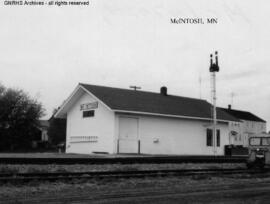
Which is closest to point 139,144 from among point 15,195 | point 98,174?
point 98,174

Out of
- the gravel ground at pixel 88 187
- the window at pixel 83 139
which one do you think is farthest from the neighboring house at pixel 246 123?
the gravel ground at pixel 88 187

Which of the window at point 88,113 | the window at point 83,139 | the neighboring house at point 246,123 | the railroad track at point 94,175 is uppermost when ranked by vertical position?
the neighboring house at point 246,123

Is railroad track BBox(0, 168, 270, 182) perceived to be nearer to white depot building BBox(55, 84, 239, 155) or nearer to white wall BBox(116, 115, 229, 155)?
white depot building BBox(55, 84, 239, 155)

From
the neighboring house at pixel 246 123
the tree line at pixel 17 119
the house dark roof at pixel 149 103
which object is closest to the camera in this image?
the house dark roof at pixel 149 103

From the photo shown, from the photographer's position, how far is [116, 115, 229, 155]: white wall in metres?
28.4

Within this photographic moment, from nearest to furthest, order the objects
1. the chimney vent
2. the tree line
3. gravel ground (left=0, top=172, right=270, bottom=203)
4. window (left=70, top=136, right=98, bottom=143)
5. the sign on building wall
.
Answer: gravel ground (left=0, top=172, right=270, bottom=203), window (left=70, top=136, right=98, bottom=143), the sign on building wall, the chimney vent, the tree line

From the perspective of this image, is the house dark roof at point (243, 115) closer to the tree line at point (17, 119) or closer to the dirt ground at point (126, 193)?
the tree line at point (17, 119)

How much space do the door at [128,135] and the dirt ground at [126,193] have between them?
45.9 ft

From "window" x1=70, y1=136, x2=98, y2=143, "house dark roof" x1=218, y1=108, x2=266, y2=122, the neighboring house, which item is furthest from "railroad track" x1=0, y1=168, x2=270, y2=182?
"house dark roof" x1=218, y1=108, x2=266, y2=122

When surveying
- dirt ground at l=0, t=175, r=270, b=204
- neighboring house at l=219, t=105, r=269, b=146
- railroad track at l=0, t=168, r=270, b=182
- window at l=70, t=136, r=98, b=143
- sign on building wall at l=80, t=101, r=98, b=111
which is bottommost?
dirt ground at l=0, t=175, r=270, b=204

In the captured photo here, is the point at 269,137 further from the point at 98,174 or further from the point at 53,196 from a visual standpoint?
the point at 53,196

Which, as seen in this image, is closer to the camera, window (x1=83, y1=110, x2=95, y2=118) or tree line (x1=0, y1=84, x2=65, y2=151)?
window (x1=83, y1=110, x2=95, y2=118)

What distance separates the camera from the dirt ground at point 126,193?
8.94 metres

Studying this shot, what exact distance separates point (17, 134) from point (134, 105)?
25.1 meters
